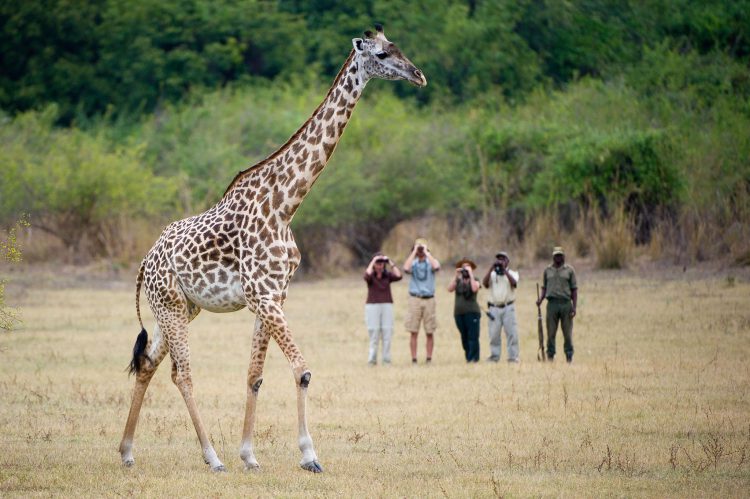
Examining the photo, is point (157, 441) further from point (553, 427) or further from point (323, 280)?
point (323, 280)

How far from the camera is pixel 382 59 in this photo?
10703 millimetres

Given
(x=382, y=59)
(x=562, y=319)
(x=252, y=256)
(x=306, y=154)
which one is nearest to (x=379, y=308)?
(x=562, y=319)

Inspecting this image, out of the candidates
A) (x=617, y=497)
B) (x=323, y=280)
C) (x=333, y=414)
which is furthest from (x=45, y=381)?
(x=323, y=280)

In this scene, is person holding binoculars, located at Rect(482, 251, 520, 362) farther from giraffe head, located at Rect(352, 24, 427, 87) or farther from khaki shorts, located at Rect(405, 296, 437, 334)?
giraffe head, located at Rect(352, 24, 427, 87)

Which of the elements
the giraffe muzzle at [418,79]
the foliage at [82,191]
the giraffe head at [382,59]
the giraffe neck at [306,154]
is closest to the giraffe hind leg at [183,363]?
the giraffe neck at [306,154]

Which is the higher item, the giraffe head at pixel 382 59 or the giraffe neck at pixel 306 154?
the giraffe head at pixel 382 59

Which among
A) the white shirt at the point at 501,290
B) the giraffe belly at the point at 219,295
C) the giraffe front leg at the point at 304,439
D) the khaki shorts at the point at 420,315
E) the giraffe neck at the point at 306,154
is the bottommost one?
the giraffe front leg at the point at 304,439

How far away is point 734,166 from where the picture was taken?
30.8m

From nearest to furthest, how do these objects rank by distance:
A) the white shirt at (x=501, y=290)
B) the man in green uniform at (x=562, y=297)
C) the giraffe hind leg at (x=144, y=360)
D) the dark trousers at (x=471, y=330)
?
1. the giraffe hind leg at (x=144, y=360)
2. the man in green uniform at (x=562, y=297)
3. the white shirt at (x=501, y=290)
4. the dark trousers at (x=471, y=330)

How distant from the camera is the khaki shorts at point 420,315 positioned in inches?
738

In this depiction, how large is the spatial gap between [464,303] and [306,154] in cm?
803

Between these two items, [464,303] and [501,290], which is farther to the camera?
[464,303]

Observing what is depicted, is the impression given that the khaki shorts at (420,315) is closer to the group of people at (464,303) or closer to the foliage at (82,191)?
the group of people at (464,303)

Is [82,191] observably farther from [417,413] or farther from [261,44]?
[417,413]
